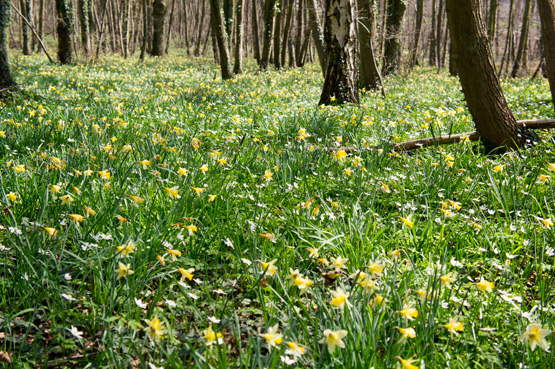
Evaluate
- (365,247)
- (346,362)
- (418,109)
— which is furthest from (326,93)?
(346,362)

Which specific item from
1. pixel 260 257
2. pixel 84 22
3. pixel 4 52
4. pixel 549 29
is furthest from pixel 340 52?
pixel 84 22

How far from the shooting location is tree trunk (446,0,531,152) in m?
4.38

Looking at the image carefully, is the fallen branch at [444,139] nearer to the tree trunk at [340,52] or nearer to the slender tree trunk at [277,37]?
the tree trunk at [340,52]

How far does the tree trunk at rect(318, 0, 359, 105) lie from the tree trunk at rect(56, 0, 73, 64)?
31.0 feet

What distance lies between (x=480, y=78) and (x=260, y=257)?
3536mm

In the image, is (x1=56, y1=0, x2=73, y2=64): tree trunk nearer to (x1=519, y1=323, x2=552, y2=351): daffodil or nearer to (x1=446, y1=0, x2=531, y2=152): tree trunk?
(x1=446, y1=0, x2=531, y2=152): tree trunk

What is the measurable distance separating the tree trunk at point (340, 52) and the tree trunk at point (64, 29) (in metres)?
9.45

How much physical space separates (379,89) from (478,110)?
517cm

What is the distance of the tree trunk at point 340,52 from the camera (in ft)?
23.9

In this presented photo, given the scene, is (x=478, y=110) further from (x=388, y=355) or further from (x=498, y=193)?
(x=388, y=355)

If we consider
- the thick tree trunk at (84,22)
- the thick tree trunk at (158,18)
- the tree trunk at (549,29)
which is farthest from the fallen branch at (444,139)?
the thick tree trunk at (158,18)

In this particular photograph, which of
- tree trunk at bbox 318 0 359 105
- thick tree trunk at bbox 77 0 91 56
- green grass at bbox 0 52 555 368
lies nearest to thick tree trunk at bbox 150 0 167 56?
thick tree trunk at bbox 77 0 91 56

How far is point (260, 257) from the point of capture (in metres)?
2.16

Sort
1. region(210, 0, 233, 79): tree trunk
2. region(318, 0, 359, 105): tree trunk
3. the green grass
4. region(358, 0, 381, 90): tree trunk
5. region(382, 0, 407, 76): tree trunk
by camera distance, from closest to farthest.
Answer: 1. the green grass
2. region(318, 0, 359, 105): tree trunk
3. region(358, 0, 381, 90): tree trunk
4. region(210, 0, 233, 79): tree trunk
5. region(382, 0, 407, 76): tree trunk
